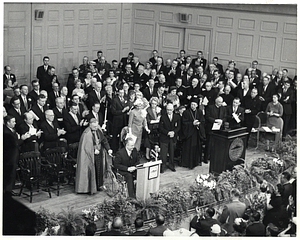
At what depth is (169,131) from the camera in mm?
12180

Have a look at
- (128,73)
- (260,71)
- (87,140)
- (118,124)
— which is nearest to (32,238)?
(87,140)

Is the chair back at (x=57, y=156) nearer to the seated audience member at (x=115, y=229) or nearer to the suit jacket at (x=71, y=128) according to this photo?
the suit jacket at (x=71, y=128)

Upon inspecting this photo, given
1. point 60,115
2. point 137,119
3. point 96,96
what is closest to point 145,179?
point 137,119

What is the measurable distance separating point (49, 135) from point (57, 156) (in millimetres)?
491

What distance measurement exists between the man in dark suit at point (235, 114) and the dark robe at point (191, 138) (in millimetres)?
637

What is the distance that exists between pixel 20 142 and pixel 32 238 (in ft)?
9.45

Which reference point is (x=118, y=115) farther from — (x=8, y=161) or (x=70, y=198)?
(x=8, y=161)

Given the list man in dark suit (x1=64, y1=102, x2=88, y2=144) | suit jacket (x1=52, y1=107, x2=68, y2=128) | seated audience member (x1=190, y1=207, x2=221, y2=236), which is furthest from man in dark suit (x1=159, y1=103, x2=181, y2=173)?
seated audience member (x1=190, y1=207, x2=221, y2=236)

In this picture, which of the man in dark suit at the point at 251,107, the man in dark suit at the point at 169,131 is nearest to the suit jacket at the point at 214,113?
the man in dark suit at the point at 169,131

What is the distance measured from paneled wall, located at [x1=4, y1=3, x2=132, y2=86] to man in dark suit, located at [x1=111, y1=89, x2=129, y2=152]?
3919mm

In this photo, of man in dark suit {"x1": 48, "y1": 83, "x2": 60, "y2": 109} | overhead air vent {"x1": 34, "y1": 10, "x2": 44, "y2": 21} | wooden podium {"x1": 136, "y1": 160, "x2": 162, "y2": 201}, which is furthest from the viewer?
overhead air vent {"x1": 34, "y1": 10, "x2": 44, "y2": 21}

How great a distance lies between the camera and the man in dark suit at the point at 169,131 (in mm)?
12172

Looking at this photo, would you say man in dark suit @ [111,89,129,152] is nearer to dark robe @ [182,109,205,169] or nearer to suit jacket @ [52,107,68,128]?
dark robe @ [182,109,205,169]

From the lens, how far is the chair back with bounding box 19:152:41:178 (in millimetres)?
10156
